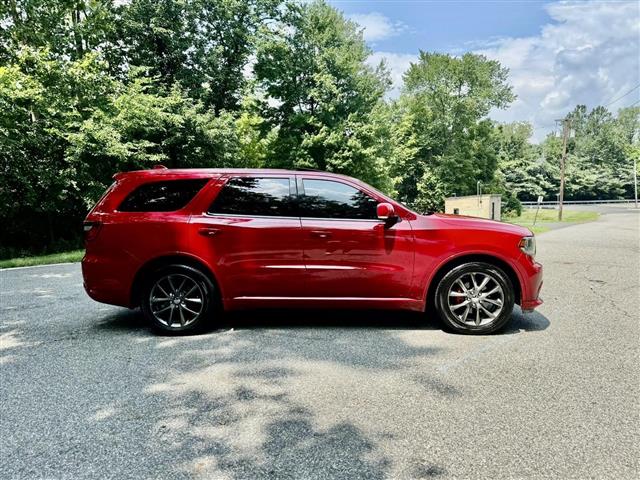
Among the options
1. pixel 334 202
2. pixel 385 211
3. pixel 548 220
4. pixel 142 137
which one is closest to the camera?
pixel 385 211

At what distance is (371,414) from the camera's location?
2.95 meters

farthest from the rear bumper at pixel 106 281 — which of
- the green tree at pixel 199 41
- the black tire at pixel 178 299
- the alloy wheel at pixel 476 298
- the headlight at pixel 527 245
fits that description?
the green tree at pixel 199 41

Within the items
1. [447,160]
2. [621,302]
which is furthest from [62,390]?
[447,160]

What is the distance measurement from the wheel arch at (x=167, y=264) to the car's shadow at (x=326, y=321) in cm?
61

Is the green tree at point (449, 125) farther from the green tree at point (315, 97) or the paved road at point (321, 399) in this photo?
the paved road at point (321, 399)

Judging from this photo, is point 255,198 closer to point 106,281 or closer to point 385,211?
point 385,211

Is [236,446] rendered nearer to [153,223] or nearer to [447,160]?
[153,223]

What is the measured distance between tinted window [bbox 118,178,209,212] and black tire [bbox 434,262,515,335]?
2.96 meters

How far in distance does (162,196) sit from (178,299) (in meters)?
1.17

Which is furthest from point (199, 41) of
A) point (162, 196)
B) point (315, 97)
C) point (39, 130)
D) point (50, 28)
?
point (162, 196)

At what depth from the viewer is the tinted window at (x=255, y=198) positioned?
4.85 metres

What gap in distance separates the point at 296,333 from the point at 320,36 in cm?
2596

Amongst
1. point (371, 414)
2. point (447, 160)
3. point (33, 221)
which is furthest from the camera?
point (447, 160)

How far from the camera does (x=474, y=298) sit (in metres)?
4.76
